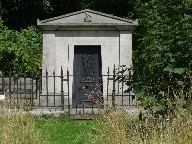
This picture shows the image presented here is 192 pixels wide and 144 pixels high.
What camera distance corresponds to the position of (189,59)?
246 inches

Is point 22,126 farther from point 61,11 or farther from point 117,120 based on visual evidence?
point 61,11

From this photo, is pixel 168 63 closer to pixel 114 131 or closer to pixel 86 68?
pixel 114 131

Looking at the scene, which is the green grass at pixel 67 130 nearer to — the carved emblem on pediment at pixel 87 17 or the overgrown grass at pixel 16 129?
the overgrown grass at pixel 16 129

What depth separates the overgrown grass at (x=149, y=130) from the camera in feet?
17.2

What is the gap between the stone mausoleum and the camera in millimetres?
12633

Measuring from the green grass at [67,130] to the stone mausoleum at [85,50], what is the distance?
2.50 metres

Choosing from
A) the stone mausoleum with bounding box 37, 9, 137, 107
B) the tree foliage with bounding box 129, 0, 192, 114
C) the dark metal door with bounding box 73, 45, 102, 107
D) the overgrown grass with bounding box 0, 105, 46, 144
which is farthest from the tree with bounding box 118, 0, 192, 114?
the dark metal door with bounding box 73, 45, 102, 107

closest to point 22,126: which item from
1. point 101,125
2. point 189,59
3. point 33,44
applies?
point 101,125

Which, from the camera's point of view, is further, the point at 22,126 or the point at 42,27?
the point at 42,27

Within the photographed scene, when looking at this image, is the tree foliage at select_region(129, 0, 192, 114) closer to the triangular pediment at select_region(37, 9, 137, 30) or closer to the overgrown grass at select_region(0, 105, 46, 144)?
the overgrown grass at select_region(0, 105, 46, 144)

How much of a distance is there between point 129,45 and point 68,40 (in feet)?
5.68

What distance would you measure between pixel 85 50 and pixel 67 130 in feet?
15.1

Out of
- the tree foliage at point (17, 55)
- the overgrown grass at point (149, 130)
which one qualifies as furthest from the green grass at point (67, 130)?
the tree foliage at point (17, 55)

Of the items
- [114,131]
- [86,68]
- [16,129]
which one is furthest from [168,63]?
[86,68]
